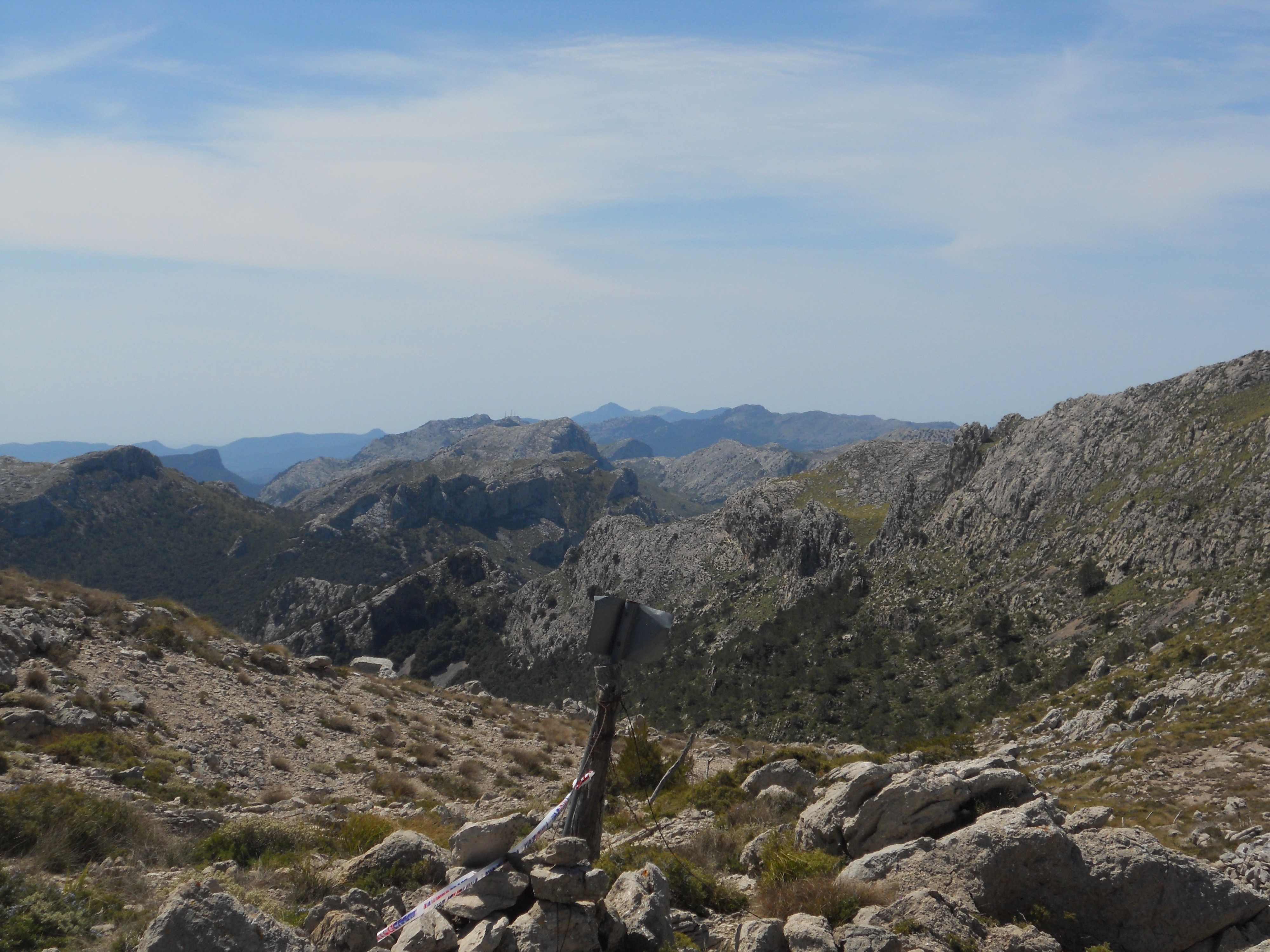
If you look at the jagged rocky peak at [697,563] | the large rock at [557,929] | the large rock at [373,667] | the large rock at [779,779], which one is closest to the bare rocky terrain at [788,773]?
the large rock at [557,929]

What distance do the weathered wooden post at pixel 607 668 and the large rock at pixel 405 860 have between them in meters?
2.31

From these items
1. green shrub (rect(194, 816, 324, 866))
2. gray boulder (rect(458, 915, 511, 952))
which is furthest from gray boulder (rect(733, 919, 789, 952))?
green shrub (rect(194, 816, 324, 866))

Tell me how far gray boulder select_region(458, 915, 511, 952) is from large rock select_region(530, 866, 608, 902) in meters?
0.43

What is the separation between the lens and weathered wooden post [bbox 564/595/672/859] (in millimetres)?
7691

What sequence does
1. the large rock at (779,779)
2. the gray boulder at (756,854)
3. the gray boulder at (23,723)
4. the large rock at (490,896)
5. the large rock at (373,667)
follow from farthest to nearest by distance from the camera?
the large rock at (373,667) → the large rock at (779,779) → the gray boulder at (23,723) → the gray boulder at (756,854) → the large rock at (490,896)

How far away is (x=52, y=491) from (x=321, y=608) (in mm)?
88867

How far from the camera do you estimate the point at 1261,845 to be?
1090cm

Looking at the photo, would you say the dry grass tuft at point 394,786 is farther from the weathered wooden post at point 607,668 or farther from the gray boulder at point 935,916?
the gray boulder at point 935,916

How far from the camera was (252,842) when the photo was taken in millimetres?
11023

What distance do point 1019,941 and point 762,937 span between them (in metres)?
2.65

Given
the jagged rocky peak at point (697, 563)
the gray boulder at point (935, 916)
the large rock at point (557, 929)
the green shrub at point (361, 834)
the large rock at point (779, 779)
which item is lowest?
the jagged rocky peak at point (697, 563)

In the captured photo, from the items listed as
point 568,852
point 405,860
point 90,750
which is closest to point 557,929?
point 568,852

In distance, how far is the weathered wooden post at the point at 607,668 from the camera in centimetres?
769

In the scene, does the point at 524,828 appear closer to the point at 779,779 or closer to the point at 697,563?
the point at 779,779
